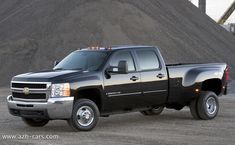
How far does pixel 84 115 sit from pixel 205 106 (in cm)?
347

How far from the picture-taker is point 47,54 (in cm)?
3197

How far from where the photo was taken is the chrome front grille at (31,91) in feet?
37.0

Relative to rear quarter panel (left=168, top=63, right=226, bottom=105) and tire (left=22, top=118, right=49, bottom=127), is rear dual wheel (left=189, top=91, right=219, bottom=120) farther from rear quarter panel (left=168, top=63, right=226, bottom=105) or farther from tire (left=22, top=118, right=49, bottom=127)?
tire (left=22, top=118, right=49, bottom=127)

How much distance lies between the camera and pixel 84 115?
11539 mm

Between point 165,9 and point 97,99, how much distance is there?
3015 cm

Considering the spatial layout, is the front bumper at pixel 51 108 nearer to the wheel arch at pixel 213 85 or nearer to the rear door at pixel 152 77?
the rear door at pixel 152 77

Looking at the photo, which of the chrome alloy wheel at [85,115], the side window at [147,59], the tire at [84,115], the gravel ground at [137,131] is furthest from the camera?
the side window at [147,59]

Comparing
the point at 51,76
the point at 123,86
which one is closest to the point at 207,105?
the point at 123,86

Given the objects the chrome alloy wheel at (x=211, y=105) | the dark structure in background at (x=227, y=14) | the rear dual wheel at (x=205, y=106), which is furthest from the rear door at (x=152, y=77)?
the dark structure in background at (x=227, y=14)

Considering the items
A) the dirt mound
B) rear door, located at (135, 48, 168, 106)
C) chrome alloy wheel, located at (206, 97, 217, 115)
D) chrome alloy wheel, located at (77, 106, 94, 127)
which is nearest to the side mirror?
rear door, located at (135, 48, 168, 106)

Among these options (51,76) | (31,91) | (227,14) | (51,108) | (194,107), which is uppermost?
(227,14)

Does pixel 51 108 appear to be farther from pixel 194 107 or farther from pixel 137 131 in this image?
pixel 194 107

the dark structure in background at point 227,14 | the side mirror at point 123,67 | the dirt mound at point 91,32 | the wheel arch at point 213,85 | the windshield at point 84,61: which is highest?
the dark structure in background at point 227,14

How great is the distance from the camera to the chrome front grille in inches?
444
